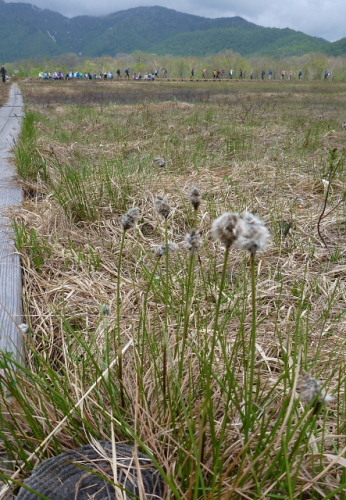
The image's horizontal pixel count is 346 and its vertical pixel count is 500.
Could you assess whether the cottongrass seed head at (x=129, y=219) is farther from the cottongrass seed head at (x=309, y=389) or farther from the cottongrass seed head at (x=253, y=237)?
the cottongrass seed head at (x=309, y=389)

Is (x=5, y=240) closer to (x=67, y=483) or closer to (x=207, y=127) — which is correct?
(x=67, y=483)

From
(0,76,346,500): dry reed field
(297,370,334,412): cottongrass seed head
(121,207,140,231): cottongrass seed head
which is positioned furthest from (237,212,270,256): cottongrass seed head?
(121,207,140,231): cottongrass seed head

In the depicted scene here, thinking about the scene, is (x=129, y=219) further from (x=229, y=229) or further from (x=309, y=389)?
(x=309, y=389)

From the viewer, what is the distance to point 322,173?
14.0 feet

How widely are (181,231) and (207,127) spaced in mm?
5736

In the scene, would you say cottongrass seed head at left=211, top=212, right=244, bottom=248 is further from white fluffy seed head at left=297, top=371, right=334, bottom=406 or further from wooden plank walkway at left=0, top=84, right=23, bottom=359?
wooden plank walkway at left=0, top=84, right=23, bottom=359

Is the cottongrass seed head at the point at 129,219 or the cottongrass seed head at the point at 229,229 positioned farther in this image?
the cottongrass seed head at the point at 129,219

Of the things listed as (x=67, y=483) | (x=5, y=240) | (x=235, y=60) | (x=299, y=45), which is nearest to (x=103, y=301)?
(x=5, y=240)

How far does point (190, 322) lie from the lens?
1780mm

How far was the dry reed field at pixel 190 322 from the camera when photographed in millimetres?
857

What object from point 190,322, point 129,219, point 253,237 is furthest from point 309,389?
point 190,322

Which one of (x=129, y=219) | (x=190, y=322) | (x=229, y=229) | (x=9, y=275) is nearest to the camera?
(x=229, y=229)

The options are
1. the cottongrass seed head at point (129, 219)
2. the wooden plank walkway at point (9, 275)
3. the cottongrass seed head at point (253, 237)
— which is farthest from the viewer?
the wooden plank walkway at point (9, 275)

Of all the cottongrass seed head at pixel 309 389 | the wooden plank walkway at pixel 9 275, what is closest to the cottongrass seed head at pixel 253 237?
the cottongrass seed head at pixel 309 389
